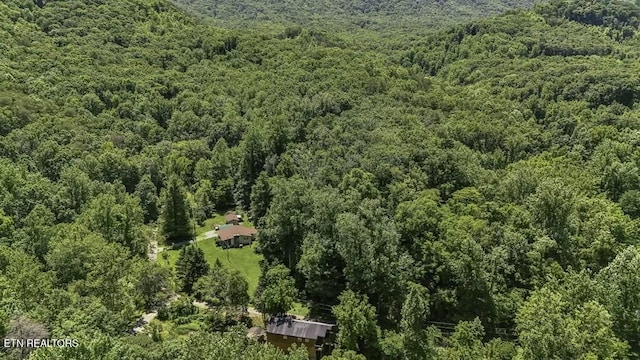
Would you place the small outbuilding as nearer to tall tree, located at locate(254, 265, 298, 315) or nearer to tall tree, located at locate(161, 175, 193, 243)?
tall tree, located at locate(254, 265, 298, 315)

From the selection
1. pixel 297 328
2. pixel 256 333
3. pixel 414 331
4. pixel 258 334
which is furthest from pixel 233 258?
pixel 414 331

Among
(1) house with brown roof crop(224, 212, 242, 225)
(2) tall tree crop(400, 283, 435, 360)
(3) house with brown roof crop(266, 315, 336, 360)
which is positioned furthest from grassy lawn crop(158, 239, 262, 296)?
(2) tall tree crop(400, 283, 435, 360)

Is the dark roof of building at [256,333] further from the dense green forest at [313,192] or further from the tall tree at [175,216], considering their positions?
the tall tree at [175,216]

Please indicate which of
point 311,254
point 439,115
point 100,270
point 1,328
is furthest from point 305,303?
point 439,115

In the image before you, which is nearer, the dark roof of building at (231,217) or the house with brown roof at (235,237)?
the house with brown roof at (235,237)

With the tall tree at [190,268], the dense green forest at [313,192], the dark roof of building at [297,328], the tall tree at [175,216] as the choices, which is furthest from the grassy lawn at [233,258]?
the dark roof of building at [297,328]

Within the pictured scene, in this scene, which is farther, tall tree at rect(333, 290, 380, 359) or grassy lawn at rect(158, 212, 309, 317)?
grassy lawn at rect(158, 212, 309, 317)

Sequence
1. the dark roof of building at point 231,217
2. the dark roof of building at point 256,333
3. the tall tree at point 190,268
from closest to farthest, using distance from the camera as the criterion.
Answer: the dark roof of building at point 256,333
the tall tree at point 190,268
the dark roof of building at point 231,217
